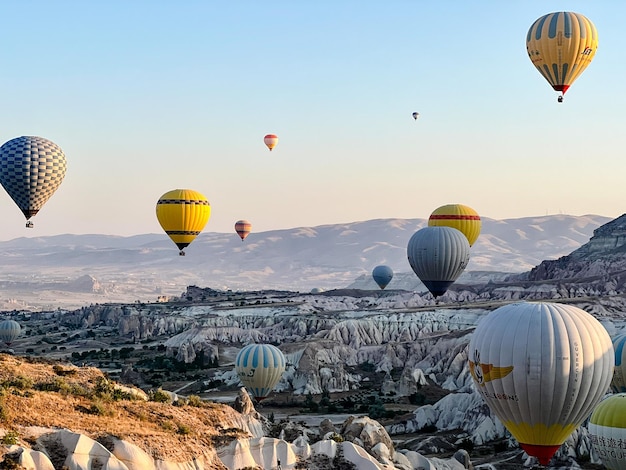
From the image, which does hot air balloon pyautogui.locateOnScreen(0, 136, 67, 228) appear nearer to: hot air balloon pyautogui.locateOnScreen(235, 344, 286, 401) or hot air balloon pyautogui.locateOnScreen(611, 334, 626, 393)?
hot air balloon pyautogui.locateOnScreen(235, 344, 286, 401)

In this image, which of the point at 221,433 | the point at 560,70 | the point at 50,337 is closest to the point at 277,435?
the point at 221,433

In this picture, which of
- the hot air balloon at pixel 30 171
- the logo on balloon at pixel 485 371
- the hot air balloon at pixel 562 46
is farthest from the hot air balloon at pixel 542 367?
the hot air balloon at pixel 30 171

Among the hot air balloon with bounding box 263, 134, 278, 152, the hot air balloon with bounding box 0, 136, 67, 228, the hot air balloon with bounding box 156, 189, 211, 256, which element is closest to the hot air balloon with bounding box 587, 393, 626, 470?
the hot air balloon with bounding box 0, 136, 67, 228

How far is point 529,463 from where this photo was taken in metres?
54.2

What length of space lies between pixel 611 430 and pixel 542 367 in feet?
24.9

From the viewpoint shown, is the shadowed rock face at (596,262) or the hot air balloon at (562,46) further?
the shadowed rock face at (596,262)

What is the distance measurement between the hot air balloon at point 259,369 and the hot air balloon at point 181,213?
1844 centimetres

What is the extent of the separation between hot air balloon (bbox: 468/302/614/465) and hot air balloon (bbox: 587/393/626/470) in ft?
11.2

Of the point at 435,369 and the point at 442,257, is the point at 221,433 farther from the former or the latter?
the point at 435,369

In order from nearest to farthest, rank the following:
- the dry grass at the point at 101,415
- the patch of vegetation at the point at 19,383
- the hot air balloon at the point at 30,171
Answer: the dry grass at the point at 101,415
the patch of vegetation at the point at 19,383
the hot air balloon at the point at 30,171

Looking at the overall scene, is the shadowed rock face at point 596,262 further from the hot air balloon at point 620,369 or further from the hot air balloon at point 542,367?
the hot air balloon at point 542,367

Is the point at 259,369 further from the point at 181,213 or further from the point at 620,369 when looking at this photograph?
the point at 620,369

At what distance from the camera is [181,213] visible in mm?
88250

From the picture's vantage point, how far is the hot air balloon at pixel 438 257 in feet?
285
